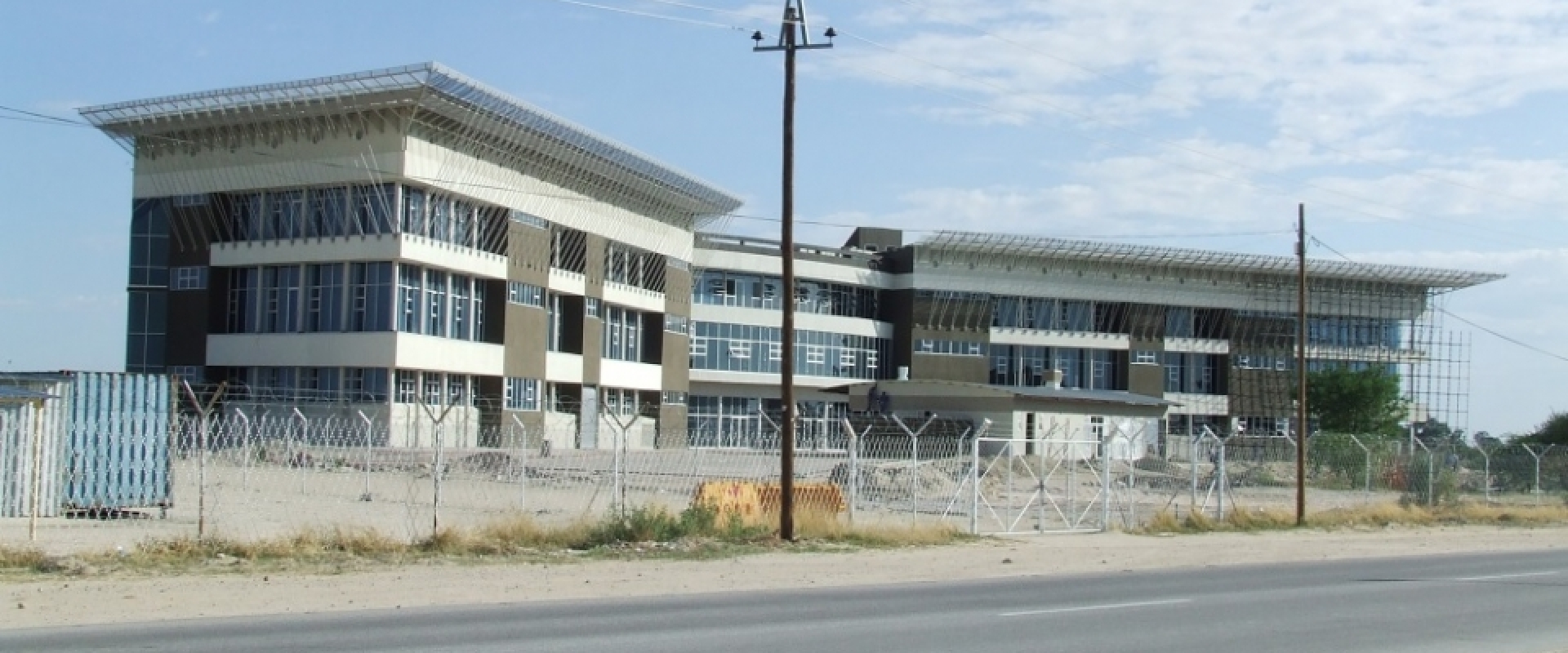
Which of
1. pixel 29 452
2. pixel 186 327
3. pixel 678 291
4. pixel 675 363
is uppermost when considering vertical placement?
pixel 678 291

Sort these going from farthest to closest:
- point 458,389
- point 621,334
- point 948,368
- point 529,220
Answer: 1. point 948,368
2. point 621,334
3. point 529,220
4. point 458,389

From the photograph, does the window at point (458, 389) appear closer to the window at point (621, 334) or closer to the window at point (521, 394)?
the window at point (521, 394)

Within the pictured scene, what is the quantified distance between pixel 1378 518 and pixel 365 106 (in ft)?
130

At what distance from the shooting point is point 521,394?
69188 mm

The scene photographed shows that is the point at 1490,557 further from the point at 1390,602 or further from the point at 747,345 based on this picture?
the point at 747,345

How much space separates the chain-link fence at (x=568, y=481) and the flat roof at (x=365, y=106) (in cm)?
1192

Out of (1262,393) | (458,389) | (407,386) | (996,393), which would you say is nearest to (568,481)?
(407,386)

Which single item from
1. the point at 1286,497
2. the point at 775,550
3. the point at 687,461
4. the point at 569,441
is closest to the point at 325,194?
the point at 569,441

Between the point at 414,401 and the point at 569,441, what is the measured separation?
28.2ft

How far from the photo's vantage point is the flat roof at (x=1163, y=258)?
93.1m

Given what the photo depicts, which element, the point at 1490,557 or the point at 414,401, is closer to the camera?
the point at 1490,557

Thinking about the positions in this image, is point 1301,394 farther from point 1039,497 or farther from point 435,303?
point 435,303

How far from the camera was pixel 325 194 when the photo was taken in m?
62.1

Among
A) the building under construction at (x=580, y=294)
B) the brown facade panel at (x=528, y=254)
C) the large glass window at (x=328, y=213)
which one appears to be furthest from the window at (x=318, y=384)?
the brown facade panel at (x=528, y=254)
